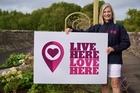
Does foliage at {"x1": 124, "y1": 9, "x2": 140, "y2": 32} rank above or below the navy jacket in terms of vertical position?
above

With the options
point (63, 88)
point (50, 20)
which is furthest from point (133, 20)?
point (63, 88)

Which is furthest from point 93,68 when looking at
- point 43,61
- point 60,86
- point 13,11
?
point 13,11

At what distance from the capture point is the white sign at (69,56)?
3.67m

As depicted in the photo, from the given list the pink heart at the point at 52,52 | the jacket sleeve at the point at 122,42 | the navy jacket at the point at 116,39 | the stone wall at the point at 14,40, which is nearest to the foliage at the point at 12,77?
the pink heart at the point at 52,52

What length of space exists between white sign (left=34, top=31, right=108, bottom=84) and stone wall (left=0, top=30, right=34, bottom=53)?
46.9 feet

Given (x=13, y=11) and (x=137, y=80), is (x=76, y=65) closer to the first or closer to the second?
(x=137, y=80)

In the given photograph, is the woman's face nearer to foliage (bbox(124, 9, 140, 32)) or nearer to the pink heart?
the pink heart

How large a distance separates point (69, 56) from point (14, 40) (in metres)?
17.2

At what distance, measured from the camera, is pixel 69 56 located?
3.69 metres

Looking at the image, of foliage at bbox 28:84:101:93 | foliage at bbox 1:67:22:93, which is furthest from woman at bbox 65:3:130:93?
foliage at bbox 1:67:22:93

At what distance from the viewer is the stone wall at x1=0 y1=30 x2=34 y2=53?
18.5 meters

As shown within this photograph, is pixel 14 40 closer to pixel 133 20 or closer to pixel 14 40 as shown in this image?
pixel 14 40

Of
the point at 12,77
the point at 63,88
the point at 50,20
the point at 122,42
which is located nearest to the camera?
the point at 122,42

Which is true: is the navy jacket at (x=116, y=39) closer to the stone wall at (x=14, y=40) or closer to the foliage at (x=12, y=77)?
the foliage at (x=12, y=77)
